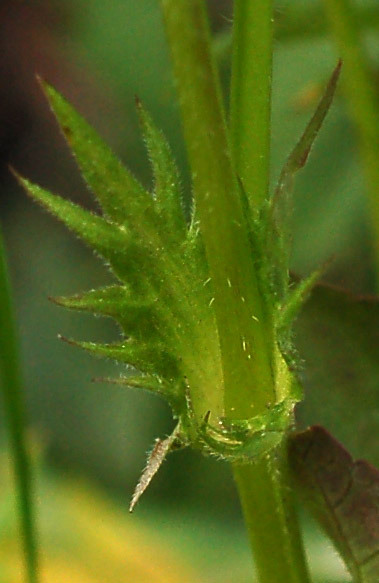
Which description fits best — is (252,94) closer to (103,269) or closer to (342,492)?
(342,492)

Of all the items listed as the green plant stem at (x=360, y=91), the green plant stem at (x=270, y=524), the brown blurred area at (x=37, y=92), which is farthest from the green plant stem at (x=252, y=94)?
the brown blurred area at (x=37, y=92)

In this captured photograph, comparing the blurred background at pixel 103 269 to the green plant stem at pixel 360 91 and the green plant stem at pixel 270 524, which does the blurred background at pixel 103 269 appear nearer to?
the green plant stem at pixel 360 91

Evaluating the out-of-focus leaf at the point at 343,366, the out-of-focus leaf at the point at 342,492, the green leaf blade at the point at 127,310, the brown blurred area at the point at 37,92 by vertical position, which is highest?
the brown blurred area at the point at 37,92

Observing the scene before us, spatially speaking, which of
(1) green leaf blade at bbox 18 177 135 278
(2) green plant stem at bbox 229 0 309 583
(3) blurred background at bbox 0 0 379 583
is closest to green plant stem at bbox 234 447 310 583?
(2) green plant stem at bbox 229 0 309 583

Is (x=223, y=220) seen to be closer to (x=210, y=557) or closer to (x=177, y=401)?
(x=177, y=401)

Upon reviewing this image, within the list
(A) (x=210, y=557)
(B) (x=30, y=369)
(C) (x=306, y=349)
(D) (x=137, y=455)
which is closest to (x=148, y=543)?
(A) (x=210, y=557)

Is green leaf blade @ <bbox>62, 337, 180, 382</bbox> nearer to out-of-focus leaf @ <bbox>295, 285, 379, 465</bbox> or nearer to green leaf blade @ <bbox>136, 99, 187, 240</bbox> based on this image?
→ green leaf blade @ <bbox>136, 99, 187, 240</bbox>
